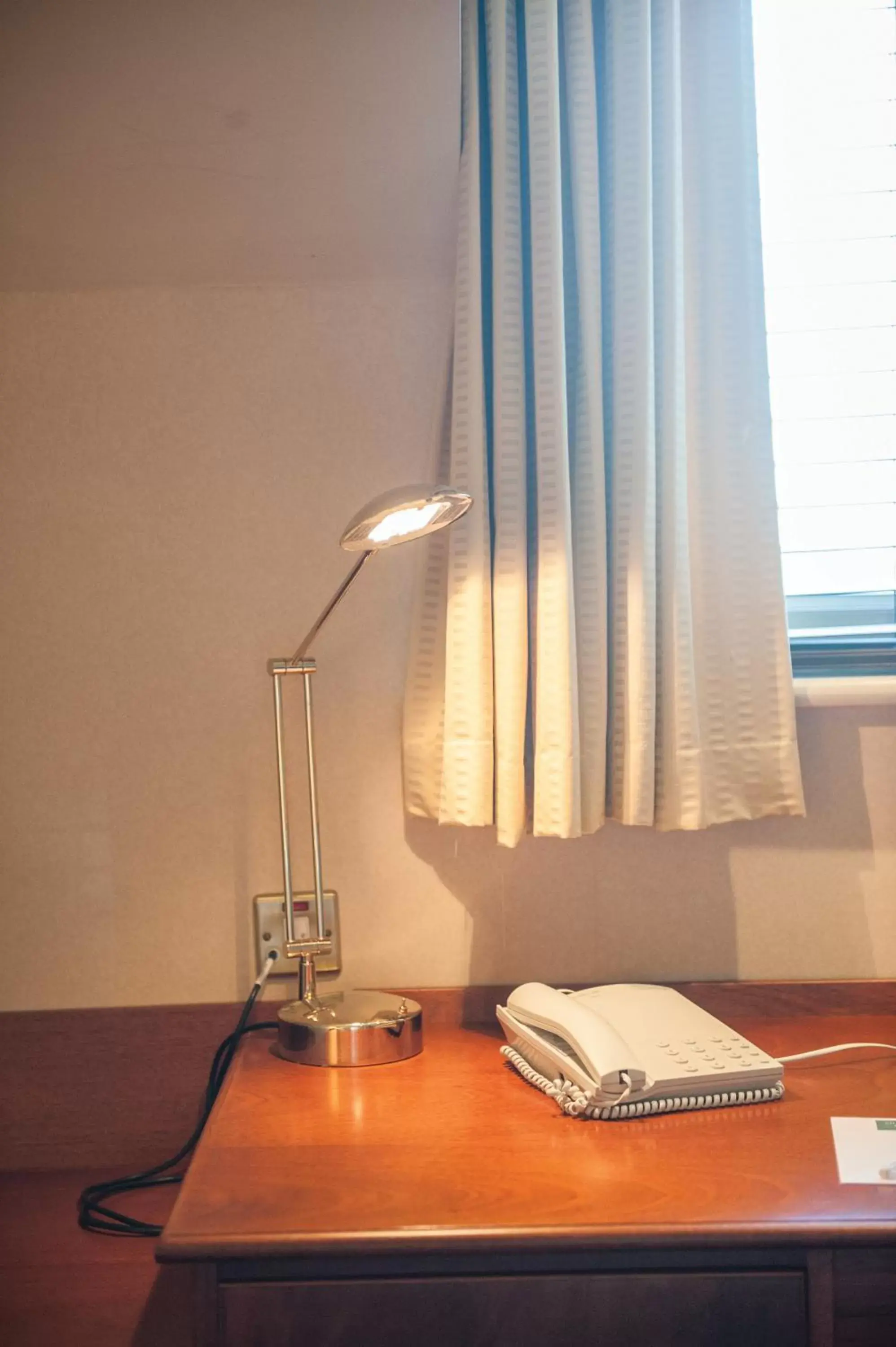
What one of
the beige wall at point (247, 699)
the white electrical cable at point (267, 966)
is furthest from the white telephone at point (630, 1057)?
the white electrical cable at point (267, 966)

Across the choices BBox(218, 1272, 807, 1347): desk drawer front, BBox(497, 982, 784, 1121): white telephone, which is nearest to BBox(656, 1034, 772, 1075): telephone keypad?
BBox(497, 982, 784, 1121): white telephone

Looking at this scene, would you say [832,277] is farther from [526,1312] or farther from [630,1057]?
[526,1312]

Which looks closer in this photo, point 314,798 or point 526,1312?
point 526,1312

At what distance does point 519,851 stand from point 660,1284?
639 millimetres

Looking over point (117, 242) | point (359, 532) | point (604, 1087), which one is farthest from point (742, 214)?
point (604, 1087)

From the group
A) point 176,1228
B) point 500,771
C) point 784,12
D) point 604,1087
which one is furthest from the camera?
point 784,12

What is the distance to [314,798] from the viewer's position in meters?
A: 1.40

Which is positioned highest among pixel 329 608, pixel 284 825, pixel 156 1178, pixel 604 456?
pixel 604 456

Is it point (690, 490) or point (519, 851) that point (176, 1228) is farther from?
point (690, 490)

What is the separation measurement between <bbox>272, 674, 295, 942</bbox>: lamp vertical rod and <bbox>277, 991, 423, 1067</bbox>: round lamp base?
10cm

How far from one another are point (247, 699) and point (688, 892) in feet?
2.13

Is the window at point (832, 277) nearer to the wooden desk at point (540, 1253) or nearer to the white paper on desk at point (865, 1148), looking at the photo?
the white paper on desk at point (865, 1148)

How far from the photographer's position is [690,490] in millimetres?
1443

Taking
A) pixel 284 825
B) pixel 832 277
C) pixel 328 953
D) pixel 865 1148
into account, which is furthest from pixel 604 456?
pixel 865 1148
